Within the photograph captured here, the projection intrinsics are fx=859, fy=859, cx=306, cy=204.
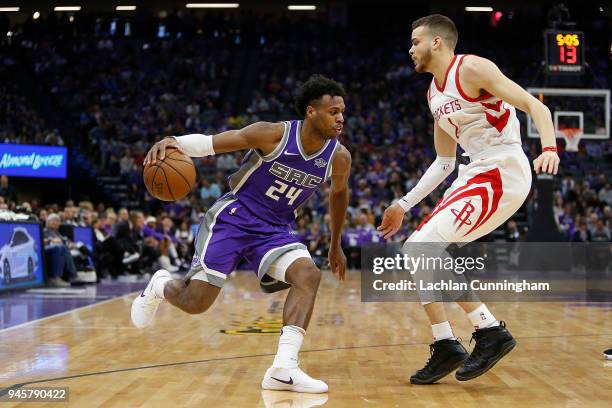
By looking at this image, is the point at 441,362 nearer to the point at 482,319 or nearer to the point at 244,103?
the point at 482,319

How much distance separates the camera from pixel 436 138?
16.5 feet

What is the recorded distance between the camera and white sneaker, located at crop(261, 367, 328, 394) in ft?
14.0

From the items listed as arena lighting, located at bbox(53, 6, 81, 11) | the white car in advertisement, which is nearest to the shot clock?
the white car in advertisement

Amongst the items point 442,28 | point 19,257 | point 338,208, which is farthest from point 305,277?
point 19,257

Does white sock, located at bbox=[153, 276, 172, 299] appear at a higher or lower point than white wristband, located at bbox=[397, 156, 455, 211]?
lower

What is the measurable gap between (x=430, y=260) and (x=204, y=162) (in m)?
17.8

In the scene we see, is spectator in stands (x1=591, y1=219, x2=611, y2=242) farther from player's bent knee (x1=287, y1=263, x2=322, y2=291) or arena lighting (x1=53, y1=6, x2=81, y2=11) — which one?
arena lighting (x1=53, y1=6, x2=81, y2=11)

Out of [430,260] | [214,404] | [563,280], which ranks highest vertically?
[430,260]

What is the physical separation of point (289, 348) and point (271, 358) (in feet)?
3.55

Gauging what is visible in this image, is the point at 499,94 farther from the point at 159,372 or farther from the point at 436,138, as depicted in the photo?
the point at 159,372

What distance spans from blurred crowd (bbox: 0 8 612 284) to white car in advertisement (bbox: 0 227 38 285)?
176 inches

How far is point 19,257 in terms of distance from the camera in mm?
10625

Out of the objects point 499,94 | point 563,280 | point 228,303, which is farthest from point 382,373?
point 563,280

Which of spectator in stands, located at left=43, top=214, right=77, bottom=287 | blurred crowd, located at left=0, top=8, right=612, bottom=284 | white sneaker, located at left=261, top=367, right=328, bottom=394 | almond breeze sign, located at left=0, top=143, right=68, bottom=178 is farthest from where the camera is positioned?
blurred crowd, located at left=0, top=8, right=612, bottom=284
